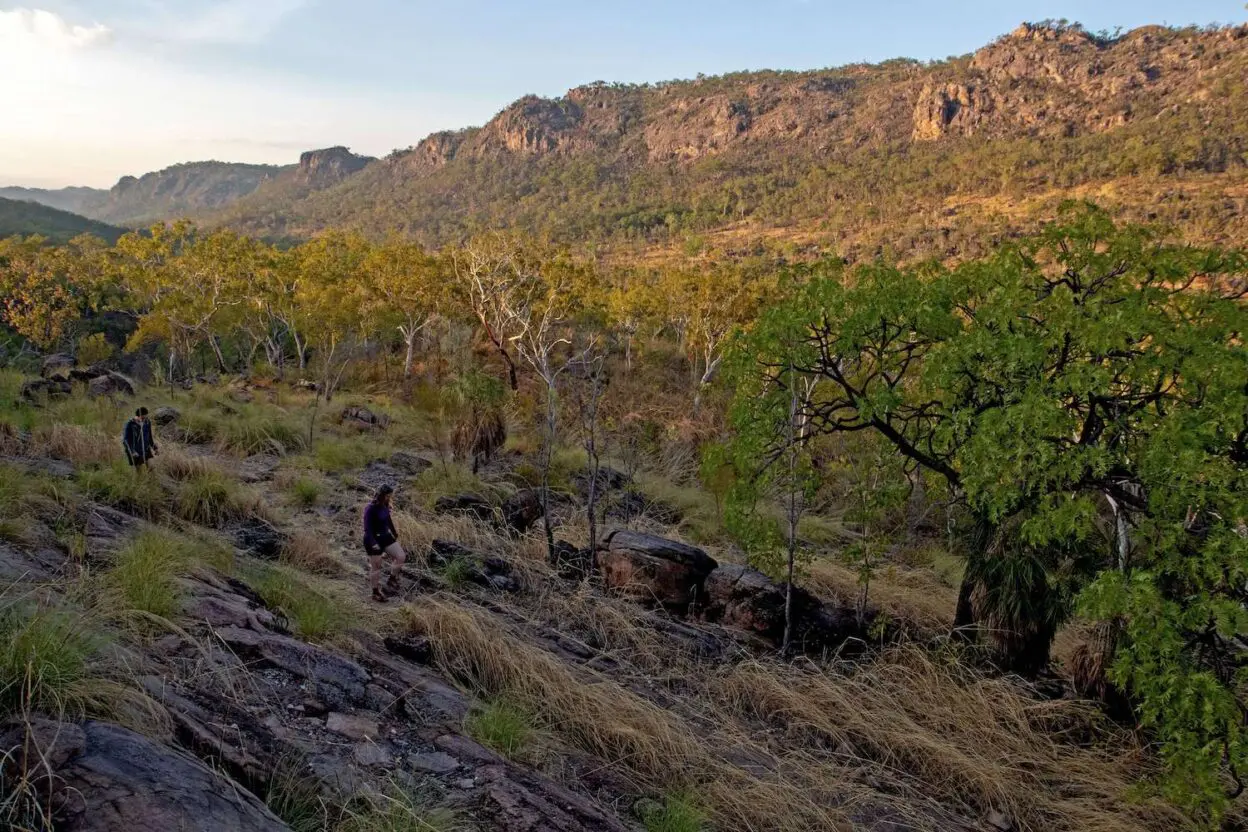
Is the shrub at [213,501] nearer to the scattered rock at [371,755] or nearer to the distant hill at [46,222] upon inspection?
the scattered rock at [371,755]

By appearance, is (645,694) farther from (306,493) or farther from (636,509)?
(636,509)

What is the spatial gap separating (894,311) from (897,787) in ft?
14.7

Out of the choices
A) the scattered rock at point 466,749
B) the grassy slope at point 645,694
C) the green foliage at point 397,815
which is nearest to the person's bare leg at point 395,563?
the grassy slope at point 645,694

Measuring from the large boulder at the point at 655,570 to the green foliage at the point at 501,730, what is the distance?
175 inches

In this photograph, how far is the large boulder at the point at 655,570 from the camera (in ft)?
31.6

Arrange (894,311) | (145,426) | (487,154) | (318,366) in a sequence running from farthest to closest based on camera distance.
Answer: (487,154) → (318,366) → (145,426) → (894,311)

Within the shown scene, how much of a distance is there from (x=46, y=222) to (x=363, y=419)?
15200 cm

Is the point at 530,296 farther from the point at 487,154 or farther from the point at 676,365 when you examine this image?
the point at 487,154

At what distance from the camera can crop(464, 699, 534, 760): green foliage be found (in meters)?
4.64

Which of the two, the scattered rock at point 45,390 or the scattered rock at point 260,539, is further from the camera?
the scattered rock at point 45,390

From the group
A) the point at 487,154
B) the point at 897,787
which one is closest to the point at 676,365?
the point at 897,787

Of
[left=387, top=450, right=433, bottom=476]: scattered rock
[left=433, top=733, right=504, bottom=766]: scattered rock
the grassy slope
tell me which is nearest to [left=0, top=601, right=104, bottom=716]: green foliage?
the grassy slope

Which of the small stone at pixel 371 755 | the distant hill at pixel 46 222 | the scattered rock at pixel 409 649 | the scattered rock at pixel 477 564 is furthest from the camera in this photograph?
the distant hill at pixel 46 222

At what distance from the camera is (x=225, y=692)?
13.0 ft
